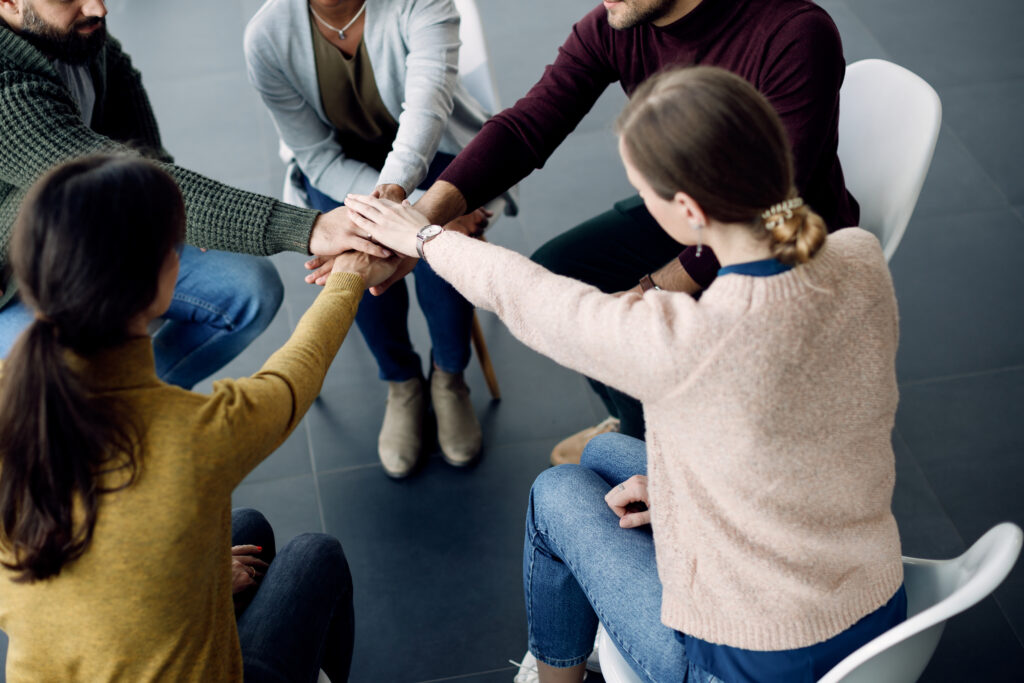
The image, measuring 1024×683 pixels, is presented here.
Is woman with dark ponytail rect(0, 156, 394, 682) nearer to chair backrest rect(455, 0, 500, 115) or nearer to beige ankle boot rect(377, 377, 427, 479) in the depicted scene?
beige ankle boot rect(377, 377, 427, 479)

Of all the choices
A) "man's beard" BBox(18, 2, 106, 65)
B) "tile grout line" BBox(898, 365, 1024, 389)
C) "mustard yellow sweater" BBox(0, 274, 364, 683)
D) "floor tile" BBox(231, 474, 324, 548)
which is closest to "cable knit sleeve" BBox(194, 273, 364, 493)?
"mustard yellow sweater" BBox(0, 274, 364, 683)

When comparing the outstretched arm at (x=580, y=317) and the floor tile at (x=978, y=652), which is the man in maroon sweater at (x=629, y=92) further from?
the floor tile at (x=978, y=652)

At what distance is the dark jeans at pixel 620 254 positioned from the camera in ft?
6.25

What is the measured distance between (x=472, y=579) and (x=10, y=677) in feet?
3.33

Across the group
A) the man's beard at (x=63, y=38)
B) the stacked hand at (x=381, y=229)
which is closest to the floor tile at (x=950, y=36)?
the stacked hand at (x=381, y=229)

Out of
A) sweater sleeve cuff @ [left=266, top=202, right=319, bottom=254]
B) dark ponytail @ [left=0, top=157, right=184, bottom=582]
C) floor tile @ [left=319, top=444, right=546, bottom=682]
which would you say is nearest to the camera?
dark ponytail @ [left=0, top=157, right=184, bottom=582]

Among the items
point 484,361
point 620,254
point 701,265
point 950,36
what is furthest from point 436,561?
point 950,36

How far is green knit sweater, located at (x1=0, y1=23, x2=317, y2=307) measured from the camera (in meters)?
1.58

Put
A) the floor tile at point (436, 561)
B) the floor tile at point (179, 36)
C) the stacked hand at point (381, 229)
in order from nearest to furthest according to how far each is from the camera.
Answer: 1. the stacked hand at point (381, 229)
2. the floor tile at point (436, 561)
3. the floor tile at point (179, 36)

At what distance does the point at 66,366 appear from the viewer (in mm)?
928

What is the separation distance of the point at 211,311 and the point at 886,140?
1364mm

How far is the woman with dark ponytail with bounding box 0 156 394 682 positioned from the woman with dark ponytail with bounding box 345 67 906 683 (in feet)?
1.44

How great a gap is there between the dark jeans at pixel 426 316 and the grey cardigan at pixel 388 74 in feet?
0.44

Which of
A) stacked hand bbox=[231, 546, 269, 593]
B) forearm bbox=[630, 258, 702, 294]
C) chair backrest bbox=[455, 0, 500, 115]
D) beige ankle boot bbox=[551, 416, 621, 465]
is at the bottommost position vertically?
beige ankle boot bbox=[551, 416, 621, 465]
